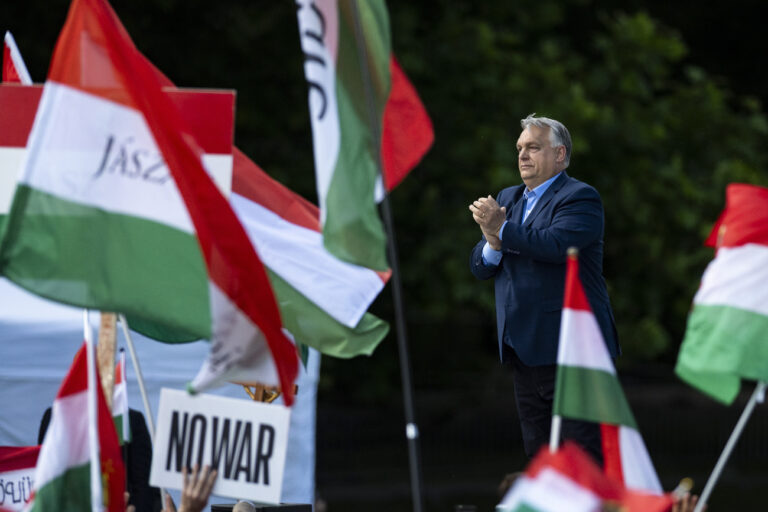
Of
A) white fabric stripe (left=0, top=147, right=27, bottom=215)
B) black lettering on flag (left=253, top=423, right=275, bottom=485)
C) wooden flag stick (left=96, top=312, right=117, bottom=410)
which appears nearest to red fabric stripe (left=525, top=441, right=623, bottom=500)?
black lettering on flag (left=253, top=423, right=275, bottom=485)

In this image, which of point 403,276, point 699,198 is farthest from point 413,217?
point 699,198

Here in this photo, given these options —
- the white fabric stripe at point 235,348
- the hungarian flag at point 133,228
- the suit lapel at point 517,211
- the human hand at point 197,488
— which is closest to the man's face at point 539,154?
the suit lapel at point 517,211

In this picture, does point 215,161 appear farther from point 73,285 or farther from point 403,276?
point 403,276

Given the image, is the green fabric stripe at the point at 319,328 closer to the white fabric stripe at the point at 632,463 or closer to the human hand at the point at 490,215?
the human hand at the point at 490,215

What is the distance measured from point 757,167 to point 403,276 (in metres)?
4.15

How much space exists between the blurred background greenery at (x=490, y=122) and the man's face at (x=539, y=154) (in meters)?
7.56

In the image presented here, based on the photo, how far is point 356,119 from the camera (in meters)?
4.62

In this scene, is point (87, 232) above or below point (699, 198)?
below

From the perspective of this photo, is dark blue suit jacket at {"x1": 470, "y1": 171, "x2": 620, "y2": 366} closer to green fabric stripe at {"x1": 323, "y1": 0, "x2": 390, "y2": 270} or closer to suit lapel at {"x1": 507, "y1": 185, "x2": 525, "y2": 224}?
suit lapel at {"x1": 507, "y1": 185, "x2": 525, "y2": 224}

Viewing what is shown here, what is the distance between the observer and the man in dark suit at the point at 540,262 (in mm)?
5137

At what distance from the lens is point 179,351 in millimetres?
7887

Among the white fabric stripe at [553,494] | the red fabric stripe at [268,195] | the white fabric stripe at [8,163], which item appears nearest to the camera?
the white fabric stripe at [553,494]

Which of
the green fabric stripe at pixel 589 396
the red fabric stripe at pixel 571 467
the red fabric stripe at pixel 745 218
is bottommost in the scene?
the red fabric stripe at pixel 571 467

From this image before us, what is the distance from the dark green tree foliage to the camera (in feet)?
43.3
